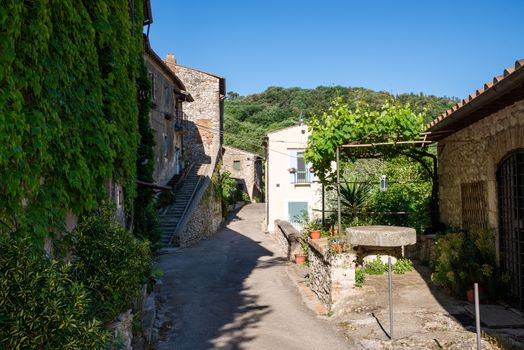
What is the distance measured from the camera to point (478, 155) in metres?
8.95

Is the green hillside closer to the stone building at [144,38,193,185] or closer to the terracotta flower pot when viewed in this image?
the stone building at [144,38,193,185]

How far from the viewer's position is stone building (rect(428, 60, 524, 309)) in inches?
269

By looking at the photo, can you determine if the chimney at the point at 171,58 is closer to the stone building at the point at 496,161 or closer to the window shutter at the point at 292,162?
the window shutter at the point at 292,162

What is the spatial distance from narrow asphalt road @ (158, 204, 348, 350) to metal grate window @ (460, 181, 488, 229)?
3.79 meters

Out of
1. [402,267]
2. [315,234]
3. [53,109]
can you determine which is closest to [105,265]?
[53,109]

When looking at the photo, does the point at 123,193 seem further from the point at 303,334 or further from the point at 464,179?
the point at 464,179

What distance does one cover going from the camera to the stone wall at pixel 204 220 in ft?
68.3

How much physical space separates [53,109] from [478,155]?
799 centimetres

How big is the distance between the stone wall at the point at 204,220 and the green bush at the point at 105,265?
590 inches

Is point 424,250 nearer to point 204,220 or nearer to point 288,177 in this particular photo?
point 204,220

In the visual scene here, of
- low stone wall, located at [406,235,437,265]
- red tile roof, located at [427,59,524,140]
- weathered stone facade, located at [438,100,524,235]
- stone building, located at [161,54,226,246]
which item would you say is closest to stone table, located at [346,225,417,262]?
low stone wall, located at [406,235,437,265]

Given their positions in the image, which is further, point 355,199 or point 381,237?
point 355,199

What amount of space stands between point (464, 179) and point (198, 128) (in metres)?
24.3

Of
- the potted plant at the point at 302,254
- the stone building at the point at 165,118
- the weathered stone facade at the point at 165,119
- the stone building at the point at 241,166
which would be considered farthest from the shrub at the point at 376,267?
the stone building at the point at 241,166
